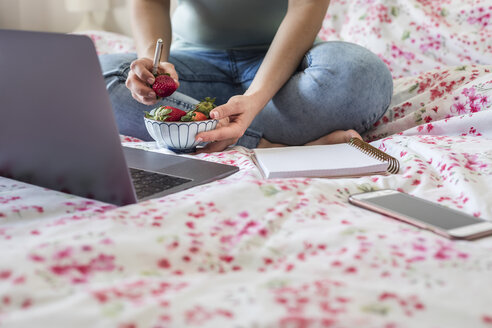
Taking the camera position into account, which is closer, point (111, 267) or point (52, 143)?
point (111, 267)

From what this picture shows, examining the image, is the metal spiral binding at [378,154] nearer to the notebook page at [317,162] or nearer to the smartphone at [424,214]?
the notebook page at [317,162]

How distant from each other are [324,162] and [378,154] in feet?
0.39

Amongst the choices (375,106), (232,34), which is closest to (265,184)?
(375,106)

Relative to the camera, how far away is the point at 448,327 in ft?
1.28

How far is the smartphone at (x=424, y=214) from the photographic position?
575mm

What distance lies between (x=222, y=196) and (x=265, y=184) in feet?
0.22

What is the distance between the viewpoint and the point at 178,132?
94 cm

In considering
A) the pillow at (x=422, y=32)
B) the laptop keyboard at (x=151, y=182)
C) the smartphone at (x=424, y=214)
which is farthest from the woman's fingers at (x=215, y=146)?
the pillow at (x=422, y=32)

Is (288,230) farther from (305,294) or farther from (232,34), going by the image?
(232,34)

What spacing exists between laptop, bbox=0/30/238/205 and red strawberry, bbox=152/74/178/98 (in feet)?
1.01

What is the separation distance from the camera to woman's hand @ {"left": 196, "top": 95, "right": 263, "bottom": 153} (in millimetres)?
950

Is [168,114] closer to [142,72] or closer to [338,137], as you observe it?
[142,72]

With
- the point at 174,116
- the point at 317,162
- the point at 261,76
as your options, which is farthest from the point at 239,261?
the point at 261,76

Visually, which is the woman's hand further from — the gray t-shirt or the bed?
the gray t-shirt
